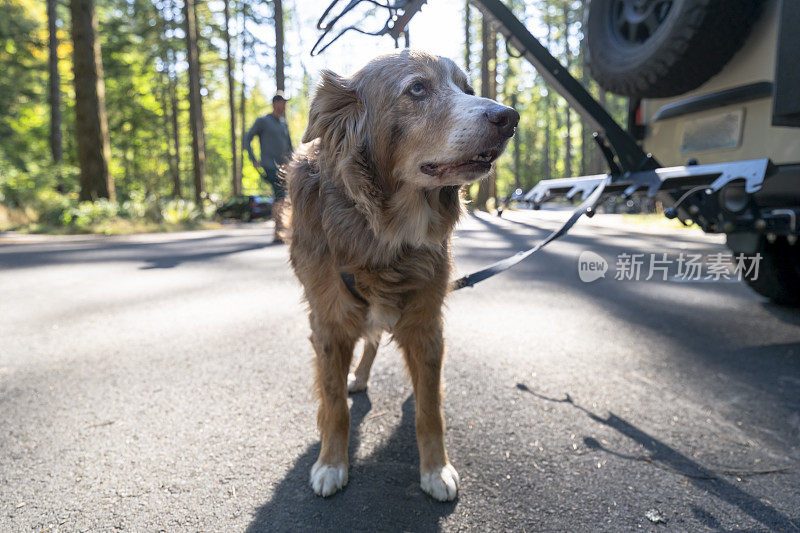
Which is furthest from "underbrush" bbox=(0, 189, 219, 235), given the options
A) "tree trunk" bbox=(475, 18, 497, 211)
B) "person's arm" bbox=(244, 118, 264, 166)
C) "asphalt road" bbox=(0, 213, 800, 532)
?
"tree trunk" bbox=(475, 18, 497, 211)

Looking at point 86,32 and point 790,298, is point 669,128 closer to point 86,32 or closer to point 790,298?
point 790,298

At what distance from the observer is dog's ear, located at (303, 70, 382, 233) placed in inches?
79.3

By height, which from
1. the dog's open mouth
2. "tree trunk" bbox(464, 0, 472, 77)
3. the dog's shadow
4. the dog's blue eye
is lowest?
the dog's shadow

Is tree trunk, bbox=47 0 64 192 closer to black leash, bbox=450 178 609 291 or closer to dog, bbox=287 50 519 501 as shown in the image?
dog, bbox=287 50 519 501

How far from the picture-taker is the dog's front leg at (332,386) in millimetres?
2012

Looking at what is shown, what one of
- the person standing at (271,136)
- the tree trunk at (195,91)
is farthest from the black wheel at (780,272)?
the tree trunk at (195,91)

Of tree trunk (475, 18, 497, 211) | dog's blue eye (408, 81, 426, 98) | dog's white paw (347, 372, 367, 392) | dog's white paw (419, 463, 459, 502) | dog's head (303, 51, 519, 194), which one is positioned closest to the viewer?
dog's white paw (419, 463, 459, 502)

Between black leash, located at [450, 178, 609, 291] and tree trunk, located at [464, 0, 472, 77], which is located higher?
tree trunk, located at [464, 0, 472, 77]

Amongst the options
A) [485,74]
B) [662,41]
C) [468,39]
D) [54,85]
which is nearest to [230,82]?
[54,85]

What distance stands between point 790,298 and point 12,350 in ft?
20.2

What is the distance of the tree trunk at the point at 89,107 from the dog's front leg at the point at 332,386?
1227cm

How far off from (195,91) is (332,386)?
2027 centimetres

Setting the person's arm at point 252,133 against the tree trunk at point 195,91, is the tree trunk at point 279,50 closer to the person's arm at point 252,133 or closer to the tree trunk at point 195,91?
the tree trunk at point 195,91

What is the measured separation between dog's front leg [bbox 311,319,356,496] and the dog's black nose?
3.59ft
